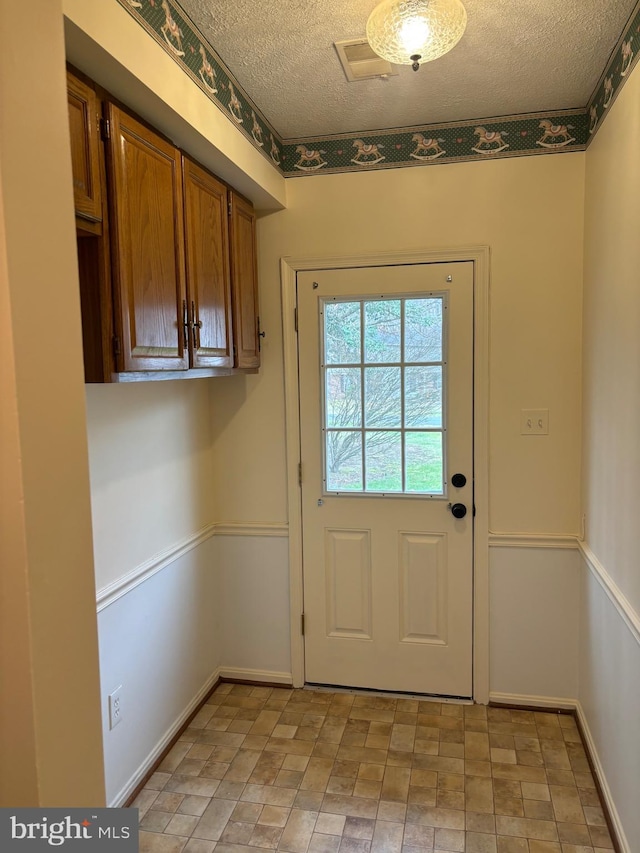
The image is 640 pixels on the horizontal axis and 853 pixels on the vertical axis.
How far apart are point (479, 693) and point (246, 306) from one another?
2.07m

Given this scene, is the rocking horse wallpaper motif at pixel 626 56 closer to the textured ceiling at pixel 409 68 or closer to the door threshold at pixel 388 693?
the textured ceiling at pixel 409 68

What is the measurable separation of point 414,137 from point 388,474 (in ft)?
4.96

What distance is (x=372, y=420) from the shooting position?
2695 mm

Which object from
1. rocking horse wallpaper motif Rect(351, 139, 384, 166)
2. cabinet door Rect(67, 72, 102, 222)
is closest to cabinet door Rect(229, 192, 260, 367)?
rocking horse wallpaper motif Rect(351, 139, 384, 166)

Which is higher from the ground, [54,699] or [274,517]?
[54,699]

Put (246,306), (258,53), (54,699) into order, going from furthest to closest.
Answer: (246,306)
(258,53)
(54,699)

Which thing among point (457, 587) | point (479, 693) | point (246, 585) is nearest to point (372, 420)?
point (457, 587)

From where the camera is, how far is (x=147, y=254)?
68.9 inches

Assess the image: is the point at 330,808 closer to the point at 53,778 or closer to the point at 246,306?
the point at 53,778

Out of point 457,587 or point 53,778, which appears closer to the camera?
point 53,778

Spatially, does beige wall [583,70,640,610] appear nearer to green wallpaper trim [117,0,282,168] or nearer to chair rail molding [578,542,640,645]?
chair rail molding [578,542,640,645]

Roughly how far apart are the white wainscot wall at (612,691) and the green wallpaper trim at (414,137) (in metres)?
1.74

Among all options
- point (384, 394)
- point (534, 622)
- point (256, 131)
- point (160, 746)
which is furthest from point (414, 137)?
point (160, 746)
